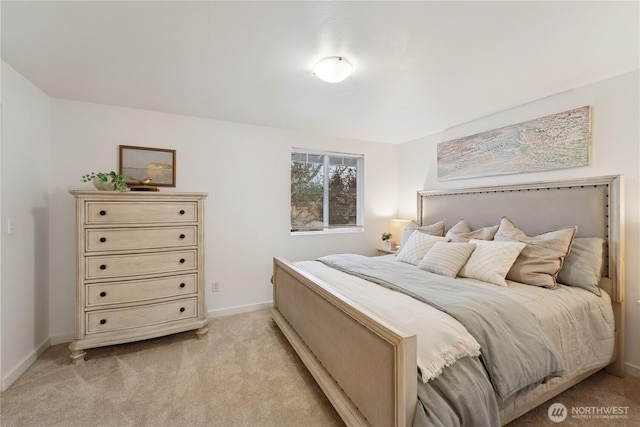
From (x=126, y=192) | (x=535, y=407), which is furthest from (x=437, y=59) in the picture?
(x=126, y=192)

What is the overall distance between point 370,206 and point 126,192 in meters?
3.08

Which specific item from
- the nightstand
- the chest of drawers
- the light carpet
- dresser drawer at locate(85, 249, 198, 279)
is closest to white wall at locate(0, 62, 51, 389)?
the light carpet

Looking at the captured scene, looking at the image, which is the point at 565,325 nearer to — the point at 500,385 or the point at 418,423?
the point at 500,385

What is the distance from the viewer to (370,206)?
167 inches

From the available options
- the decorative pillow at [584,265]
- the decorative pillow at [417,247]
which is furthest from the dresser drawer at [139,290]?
the decorative pillow at [584,265]

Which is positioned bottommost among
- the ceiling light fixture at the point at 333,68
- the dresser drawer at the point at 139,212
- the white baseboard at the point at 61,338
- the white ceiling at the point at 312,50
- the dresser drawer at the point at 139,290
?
the white baseboard at the point at 61,338

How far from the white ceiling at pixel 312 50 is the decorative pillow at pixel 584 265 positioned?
133 centimetres

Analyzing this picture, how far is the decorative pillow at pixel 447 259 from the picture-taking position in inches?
92.0

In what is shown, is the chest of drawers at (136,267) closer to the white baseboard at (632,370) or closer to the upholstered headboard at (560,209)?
the upholstered headboard at (560,209)

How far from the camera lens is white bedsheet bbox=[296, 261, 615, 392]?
1298mm

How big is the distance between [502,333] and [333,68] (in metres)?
1.91

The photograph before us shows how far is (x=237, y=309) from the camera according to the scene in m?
3.34

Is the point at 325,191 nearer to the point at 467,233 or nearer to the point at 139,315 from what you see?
the point at 467,233

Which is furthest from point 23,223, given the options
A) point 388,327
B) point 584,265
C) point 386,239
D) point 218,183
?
point 584,265
